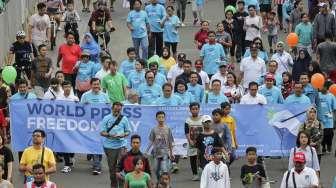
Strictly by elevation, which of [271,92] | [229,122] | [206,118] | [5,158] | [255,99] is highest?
[271,92]

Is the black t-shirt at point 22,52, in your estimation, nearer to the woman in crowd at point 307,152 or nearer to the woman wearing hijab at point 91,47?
the woman wearing hijab at point 91,47

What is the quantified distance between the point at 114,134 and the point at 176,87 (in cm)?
256

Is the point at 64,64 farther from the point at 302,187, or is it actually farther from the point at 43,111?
the point at 302,187

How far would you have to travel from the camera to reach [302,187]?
18000 millimetres

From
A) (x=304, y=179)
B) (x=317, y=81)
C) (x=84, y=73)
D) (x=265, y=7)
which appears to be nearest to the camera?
(x=304, y=179)

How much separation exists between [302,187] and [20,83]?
663 centimetres

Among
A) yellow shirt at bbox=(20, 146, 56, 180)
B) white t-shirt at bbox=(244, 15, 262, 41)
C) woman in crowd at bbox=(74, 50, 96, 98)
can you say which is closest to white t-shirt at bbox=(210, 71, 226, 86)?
woman in crowd at bbox=(74, 50, 96, 98)

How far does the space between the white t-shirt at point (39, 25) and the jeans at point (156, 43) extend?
2.62 metres

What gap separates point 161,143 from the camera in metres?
20.6

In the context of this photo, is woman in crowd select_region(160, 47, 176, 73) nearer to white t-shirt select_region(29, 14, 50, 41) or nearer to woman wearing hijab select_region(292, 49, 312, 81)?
woman wearing hijab select_region(292, 49, 312, 81)

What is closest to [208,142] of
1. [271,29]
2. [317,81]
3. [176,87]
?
[176,87]

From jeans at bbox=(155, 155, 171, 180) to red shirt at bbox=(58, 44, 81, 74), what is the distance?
592 cm

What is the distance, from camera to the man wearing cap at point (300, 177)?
18.0 m

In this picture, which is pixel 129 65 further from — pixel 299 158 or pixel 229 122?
pixel 299 158
